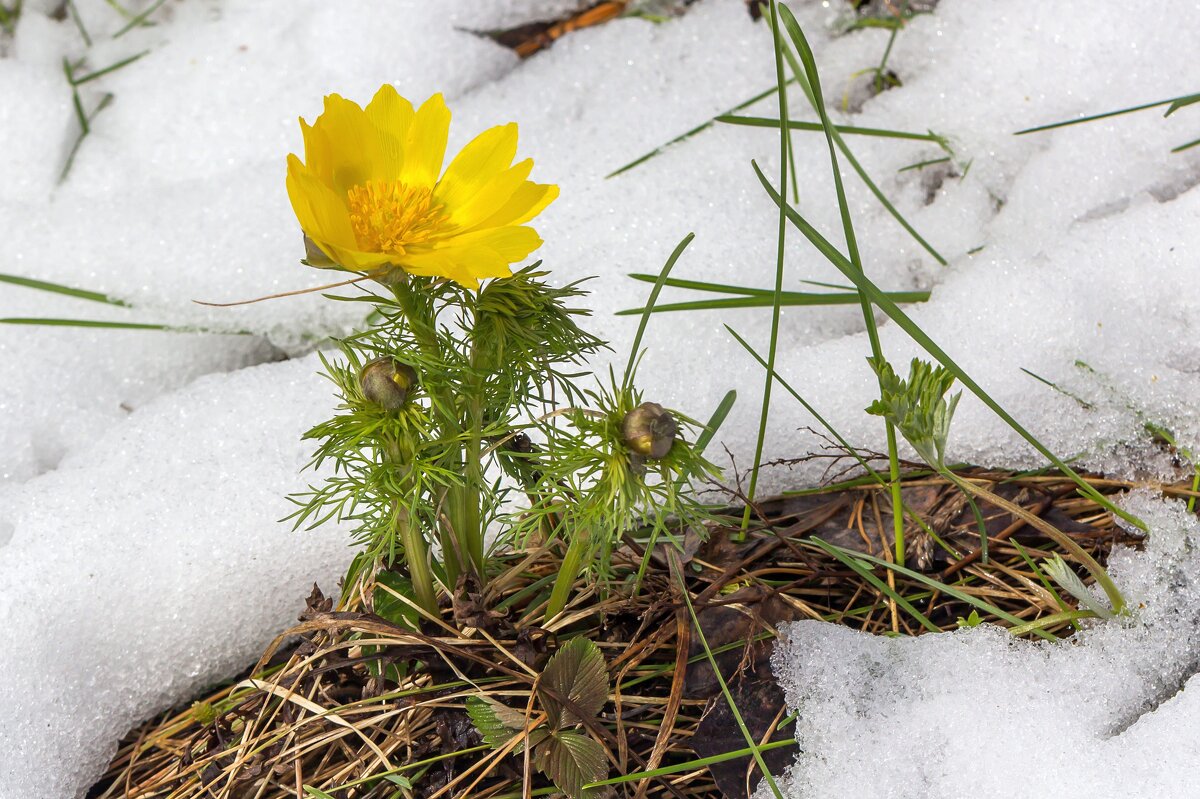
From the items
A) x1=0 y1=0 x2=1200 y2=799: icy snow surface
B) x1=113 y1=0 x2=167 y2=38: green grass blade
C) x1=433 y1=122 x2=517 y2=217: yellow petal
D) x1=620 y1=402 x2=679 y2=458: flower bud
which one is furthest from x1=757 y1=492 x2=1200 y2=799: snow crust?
x1=113 y1=0 x2=167 y2=38: green grass blade

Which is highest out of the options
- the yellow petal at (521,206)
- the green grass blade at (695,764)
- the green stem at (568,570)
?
→ the yellow petal at (521,206)

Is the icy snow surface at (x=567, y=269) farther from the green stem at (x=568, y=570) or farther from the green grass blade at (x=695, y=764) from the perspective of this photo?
the green stem at (x=568, y=570)

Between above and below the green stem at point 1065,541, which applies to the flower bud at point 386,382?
above

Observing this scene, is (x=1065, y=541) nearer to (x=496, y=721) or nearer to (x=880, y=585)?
(x=880, y=585)

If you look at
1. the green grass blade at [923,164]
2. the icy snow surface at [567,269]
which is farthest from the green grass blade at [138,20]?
the green grass blade at [923,164]

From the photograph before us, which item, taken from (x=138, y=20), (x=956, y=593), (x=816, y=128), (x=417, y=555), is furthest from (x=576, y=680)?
(x=138, y=20)

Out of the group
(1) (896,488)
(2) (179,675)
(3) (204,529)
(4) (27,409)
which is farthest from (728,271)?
(4) (27,409)

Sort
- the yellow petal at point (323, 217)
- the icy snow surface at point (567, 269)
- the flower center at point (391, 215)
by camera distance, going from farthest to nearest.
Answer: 1. the icy snow surface at point (567, 269)
2. the flower center at point (391, 215)
3. the yellow petal at point (323, 217)
